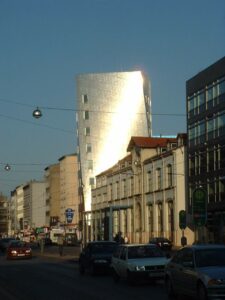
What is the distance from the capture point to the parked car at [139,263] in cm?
2431

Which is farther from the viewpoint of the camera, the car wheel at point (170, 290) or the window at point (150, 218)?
the window at point (150, 218)

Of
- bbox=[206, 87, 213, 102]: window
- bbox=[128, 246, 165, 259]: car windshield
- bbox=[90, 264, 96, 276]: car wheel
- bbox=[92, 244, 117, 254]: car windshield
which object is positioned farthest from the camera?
bbox=[206, 87, 213, 102]: window

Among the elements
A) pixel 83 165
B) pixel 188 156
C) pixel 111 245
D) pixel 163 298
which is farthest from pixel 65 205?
pixel 163 298

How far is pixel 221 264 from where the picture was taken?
17484mm

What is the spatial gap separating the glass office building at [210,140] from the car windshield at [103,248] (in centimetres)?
3426

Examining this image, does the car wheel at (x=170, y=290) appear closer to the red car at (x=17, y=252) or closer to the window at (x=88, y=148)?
the red car at (x=17, y=252)

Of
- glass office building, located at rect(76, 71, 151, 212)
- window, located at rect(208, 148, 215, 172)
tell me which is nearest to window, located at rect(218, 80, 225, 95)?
window, located at rect(208, 148, 215, 172)

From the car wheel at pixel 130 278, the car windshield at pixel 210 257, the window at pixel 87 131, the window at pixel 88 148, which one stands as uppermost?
the window at pixel 87 131

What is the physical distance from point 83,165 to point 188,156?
2505 inches

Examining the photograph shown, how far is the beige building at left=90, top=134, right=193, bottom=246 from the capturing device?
77.9 m

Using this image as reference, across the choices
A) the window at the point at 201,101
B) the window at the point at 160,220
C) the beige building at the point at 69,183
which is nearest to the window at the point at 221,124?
the window at the point at 201,101

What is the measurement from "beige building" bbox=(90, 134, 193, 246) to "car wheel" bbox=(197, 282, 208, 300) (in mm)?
50133

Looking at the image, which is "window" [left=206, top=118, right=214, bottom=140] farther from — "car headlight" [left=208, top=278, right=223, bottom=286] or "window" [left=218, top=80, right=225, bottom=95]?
"car headlight" [left=208, top=278, right=223, bottom=286]

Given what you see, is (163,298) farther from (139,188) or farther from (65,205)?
(65,205)
